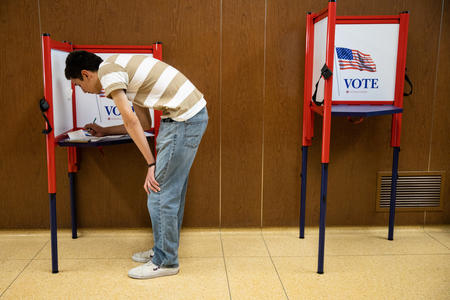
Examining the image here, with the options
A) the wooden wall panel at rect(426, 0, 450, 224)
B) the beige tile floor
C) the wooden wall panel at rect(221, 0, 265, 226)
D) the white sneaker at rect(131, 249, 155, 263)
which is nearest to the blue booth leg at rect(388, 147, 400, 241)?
the beige tile floor

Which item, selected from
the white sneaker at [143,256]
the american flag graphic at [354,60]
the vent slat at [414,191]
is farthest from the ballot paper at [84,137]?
the vent slat at [414,191]

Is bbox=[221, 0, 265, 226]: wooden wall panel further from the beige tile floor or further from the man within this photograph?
the man

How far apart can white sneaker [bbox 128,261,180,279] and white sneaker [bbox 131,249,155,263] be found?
17 centimetres

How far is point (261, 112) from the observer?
2.90 m

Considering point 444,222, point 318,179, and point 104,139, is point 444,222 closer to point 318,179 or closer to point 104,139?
point 318,179

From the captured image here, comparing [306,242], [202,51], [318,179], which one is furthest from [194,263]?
[202,51]

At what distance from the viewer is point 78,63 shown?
210 cm

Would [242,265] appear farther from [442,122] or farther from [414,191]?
[442,122]

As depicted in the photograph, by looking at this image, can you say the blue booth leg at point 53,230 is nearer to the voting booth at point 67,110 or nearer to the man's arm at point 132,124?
the voting booth at point 67,110

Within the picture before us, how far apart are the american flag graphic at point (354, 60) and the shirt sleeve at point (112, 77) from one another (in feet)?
4.49

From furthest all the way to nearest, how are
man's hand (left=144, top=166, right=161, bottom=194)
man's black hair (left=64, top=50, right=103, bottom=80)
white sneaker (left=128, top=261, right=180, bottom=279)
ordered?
white sneaker (left=128, top=261, right=180, bottom=279)
man's hand (left=144, top=166, right=161, bottom=194)
man's black hair (left=64, top=50, right=103, bottom=80)

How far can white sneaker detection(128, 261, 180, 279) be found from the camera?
7.58 ft

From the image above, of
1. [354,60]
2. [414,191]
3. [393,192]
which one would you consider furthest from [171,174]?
[414,191]

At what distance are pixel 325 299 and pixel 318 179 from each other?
1068 millimetres
